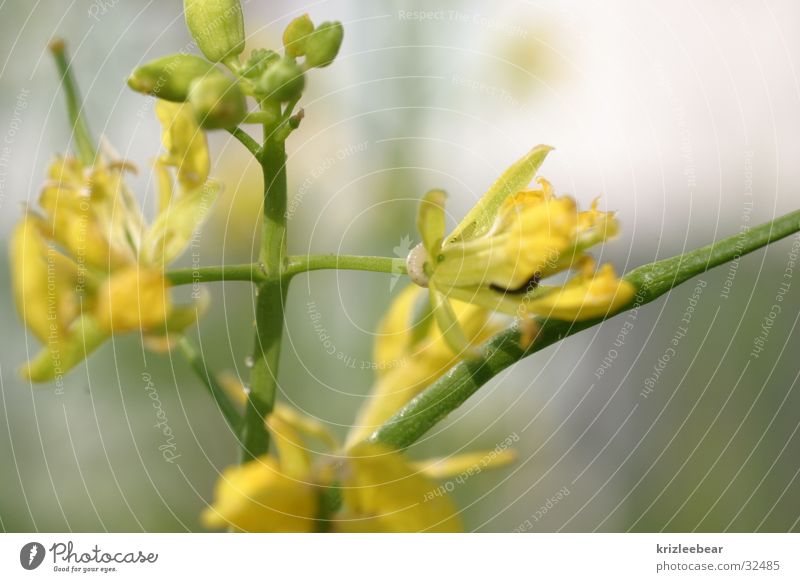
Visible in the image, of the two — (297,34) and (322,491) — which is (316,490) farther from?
(297,34)

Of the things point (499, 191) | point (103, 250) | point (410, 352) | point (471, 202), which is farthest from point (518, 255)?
point (471, 202)

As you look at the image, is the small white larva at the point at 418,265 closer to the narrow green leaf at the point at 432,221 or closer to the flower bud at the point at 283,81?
the narrow green leaf at the point at 432,221

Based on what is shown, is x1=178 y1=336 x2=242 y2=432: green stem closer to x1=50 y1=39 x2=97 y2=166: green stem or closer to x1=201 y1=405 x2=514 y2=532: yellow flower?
x1=201 y1=405 x2=514 y2=532: yellow flower

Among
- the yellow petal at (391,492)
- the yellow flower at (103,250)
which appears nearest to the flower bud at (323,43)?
the yellow flower at (103,250)

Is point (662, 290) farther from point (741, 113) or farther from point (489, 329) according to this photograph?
point (741, 113)
